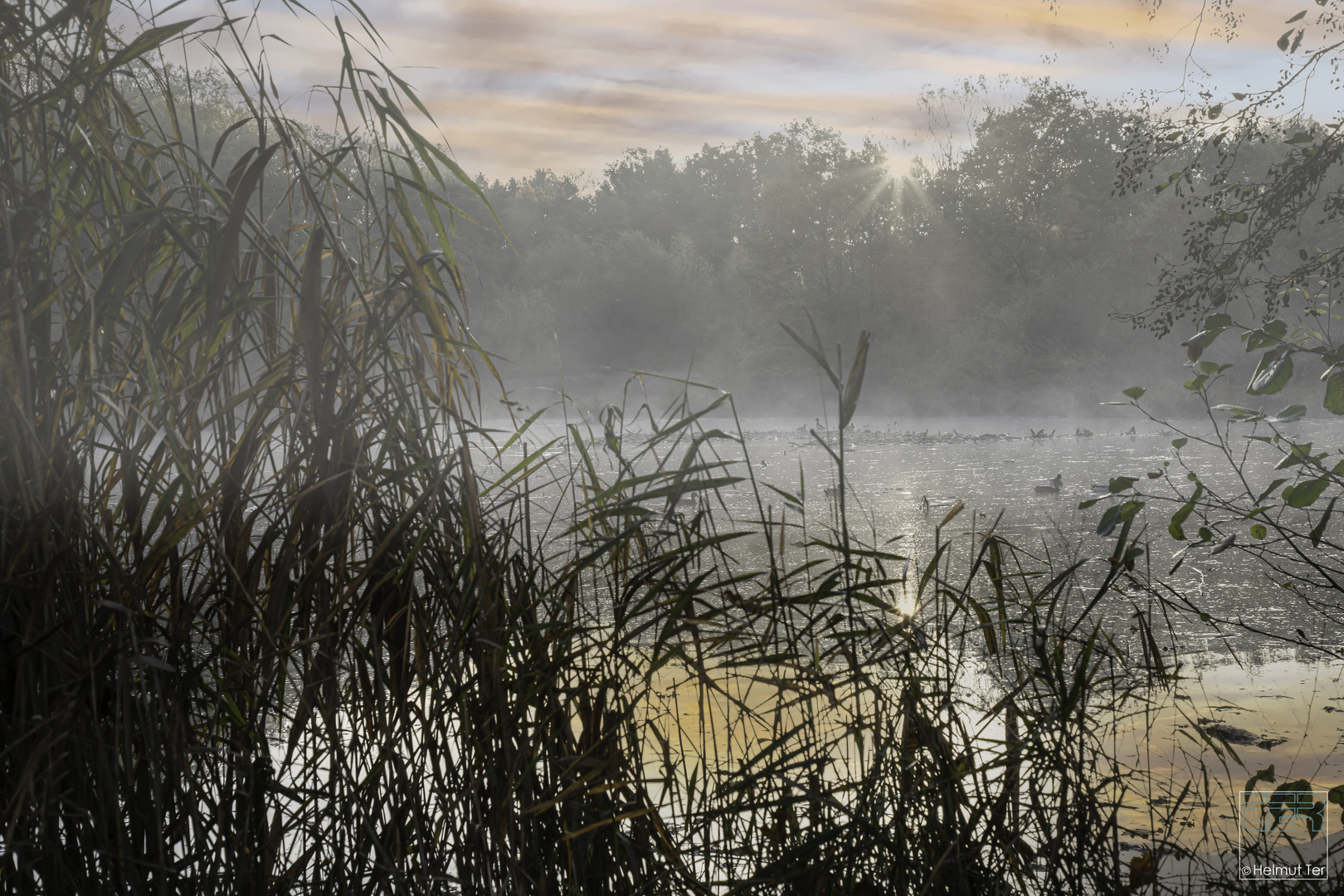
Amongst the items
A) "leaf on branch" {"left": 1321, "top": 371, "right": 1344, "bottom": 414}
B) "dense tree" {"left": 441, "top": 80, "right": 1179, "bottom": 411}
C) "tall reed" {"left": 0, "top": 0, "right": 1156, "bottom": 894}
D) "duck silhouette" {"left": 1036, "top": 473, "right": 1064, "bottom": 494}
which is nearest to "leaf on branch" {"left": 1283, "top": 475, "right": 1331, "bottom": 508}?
"leaf on branch" {"left": 1321, "top": 371, "right": 1344, "bottom": 414}

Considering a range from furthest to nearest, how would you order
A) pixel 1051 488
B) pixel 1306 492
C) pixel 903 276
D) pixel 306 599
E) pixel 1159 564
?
1. pixel 903 276
2. pixel 1051 488
3. pixel 1159 564
4. pixel 1306 492
5. pixel 306 599

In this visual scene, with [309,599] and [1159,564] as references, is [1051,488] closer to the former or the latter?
[1159,564]

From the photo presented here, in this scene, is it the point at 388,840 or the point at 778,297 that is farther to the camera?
the point at 778,297

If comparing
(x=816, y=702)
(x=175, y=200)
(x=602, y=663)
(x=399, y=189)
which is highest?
(x=175, y=200)

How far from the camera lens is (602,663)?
1.18m

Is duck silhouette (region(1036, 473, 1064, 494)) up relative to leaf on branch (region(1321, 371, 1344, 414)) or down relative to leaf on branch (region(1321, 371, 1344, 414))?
down

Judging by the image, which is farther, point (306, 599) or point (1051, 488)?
point (1051, 488)

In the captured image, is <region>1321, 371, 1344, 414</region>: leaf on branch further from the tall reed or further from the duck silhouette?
the duck silhouette

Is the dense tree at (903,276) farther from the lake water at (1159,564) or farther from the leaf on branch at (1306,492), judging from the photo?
the leaf on branch at (1306,492)

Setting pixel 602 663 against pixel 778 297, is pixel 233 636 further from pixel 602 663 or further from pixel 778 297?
pixel 778 297

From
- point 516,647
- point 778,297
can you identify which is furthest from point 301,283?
point 778,297

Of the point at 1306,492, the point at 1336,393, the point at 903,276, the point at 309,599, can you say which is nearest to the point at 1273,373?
the point at 1336,393

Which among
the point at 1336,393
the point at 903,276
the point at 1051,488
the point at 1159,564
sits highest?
the point at 903,276

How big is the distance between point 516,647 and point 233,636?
298mm
